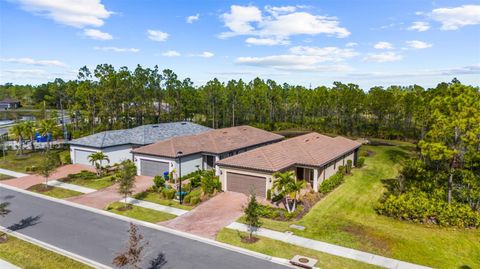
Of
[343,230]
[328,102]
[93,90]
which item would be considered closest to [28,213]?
[343,230]

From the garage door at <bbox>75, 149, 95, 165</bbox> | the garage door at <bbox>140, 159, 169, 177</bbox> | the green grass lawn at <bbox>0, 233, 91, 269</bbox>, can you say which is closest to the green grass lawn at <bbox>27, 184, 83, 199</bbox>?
the garage door at <bbox>140, 159, 169, 177</bbox>

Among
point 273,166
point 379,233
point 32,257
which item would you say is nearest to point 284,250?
point 379,233

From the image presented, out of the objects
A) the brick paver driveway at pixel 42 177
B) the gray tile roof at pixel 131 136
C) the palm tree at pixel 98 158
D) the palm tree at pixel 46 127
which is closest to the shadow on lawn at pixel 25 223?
the brick paver driveway at pixel 42 177

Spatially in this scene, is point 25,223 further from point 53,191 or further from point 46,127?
point 46,127

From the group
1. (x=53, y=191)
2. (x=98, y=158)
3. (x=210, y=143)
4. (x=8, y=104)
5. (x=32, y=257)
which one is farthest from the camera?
(x=8, y=104)

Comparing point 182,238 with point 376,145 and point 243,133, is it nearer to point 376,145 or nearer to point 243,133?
point 243,133
